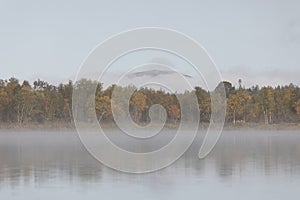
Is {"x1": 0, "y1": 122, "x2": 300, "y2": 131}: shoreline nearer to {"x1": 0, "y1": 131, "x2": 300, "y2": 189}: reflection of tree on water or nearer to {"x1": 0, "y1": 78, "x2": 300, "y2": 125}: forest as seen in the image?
{"x1": 0, "y1": 78, "x2": 300, "y2": 125}: forest

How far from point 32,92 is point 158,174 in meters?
61.7

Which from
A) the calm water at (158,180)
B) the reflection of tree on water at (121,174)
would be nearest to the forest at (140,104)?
the reflection of tree on water at (121,174)

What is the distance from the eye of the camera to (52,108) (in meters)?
80.1

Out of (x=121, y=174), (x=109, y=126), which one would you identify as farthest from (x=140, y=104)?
(x=121, y=174)

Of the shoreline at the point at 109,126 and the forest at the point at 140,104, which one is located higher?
the forest at the point at 140,104

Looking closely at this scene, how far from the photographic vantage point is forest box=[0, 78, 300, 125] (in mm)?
74125

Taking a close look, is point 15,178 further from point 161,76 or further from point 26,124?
point 26,124

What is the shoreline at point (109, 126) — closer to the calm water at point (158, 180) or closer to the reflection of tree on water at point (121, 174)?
the reflection of tree on water at point (121, 174)

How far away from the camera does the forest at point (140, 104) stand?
2918 inches

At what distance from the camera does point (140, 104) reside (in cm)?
7188

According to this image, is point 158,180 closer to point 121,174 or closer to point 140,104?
point 121,174

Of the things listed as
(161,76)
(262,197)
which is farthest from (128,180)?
(161,76)

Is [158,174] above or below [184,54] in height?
below

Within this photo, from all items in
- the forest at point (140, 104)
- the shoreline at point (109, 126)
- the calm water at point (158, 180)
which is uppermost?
the forest at point (140, 104)
